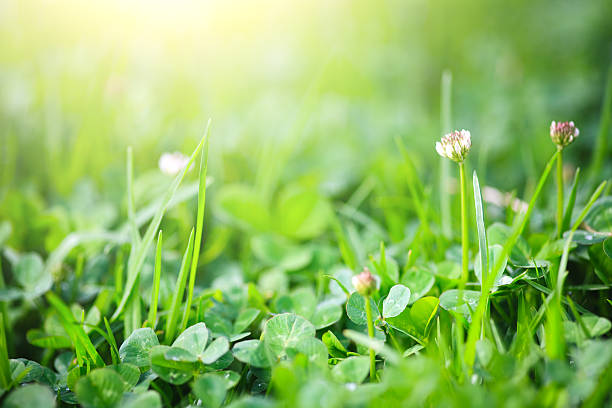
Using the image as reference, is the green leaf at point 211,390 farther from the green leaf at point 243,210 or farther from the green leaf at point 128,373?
the green leaf at point 243,210

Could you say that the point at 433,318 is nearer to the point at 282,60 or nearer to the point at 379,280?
the point at 379,280

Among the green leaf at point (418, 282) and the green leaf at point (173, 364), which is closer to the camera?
the green leaf at point (173, 364)

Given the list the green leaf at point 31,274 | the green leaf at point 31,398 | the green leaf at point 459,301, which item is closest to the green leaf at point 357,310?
the green leaf at point 459,301

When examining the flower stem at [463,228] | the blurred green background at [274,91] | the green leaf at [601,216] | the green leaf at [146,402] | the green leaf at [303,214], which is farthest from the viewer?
the blurred green background at [274,91]

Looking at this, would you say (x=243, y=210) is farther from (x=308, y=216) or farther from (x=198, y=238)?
(x=198, y=238)

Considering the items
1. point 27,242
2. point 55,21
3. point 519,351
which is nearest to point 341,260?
point 519,351

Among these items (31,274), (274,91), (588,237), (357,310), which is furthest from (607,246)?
(274,91)
